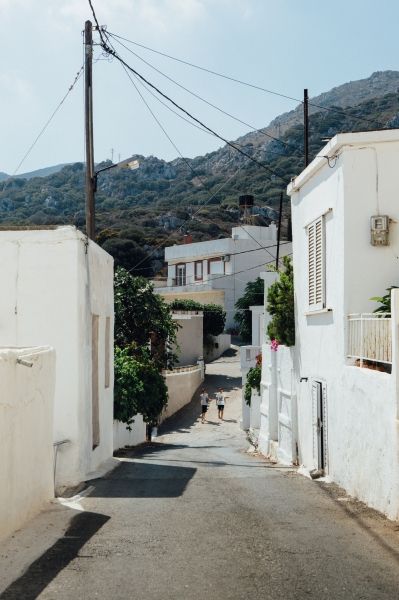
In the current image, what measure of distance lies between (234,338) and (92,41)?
136 feet

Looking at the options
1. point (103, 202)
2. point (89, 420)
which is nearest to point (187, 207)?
point (103, 202)

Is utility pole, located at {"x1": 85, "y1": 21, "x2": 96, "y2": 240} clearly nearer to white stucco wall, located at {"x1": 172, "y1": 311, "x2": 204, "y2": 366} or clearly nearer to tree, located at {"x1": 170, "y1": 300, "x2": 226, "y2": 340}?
white stucco wall, located at {"x1": 172, "y1": 311, "x2": 204, "y2": 366}

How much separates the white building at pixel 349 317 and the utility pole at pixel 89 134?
16.4 ft

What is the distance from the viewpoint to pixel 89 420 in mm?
13547

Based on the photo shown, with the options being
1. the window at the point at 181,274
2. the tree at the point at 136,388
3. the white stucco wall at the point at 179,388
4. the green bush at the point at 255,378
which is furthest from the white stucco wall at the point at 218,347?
the tree at the point at 136,388

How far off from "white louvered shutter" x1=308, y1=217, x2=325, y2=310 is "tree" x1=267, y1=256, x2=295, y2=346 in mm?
2334

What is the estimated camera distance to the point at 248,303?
55.9 metres

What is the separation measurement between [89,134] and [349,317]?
366 inches

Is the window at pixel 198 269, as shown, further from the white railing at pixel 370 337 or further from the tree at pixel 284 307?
the white railing at pixel 370 337

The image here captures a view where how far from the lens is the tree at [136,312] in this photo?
32.9 metres

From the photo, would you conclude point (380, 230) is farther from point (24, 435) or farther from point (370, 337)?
point (24, 435)

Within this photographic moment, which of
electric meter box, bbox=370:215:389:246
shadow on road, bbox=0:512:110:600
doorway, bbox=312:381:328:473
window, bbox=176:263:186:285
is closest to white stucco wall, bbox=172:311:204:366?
window, bbox=176:263:186:285

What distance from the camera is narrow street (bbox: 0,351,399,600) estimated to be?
20.3 ft

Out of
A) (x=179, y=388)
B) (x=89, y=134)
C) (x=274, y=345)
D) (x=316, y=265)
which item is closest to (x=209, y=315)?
(x=179, y=388)
